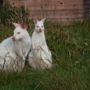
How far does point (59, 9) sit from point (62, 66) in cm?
450

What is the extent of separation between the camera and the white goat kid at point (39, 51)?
23.7 feet

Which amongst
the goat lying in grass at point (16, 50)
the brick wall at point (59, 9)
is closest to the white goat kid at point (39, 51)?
the goat lying in grass at point (16, 50)

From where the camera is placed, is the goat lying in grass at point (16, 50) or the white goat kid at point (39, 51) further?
the white goat kid at point (39, 51)

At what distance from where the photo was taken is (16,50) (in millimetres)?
7273

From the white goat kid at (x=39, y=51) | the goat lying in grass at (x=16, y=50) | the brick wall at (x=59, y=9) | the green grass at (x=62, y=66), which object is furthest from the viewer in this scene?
the brick wall at (x=59, y=9)

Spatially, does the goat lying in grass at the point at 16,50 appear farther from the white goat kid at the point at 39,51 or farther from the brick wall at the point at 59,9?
the brick wall at the point at 59,9

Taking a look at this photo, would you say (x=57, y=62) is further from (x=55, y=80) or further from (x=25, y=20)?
(x=25, y=20)

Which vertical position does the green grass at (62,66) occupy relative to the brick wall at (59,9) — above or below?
below

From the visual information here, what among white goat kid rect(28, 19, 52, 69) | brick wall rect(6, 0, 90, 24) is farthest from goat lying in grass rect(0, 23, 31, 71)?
brick wall rect(6, 0, 90, 24)

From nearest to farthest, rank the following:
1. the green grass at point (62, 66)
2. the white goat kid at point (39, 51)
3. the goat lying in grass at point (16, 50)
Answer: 1. the green grass at point (62, 66)
2. the goat lying in grass at point (16, 50)
3. the white goat kid at point (39, 51)

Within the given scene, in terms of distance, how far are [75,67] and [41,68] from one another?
0.61m

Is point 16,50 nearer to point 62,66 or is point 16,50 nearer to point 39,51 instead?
point 39,51

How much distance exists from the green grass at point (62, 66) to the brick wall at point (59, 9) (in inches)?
28.5

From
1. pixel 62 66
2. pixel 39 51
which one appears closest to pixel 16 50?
pixel 39 51
